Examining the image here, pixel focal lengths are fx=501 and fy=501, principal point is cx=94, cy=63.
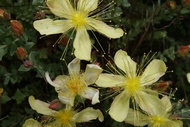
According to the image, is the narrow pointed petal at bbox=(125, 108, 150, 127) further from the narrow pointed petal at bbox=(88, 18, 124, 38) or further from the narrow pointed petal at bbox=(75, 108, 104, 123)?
the narrow pointed petal at bbox=(88, 18, 124, 38)

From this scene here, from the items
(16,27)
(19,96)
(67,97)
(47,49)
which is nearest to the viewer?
(67,97)

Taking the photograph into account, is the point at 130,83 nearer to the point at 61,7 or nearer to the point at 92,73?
the point at 92,73

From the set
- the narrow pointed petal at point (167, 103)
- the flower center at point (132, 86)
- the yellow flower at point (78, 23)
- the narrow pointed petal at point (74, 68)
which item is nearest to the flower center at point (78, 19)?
the yellow flower at point (78, 23)

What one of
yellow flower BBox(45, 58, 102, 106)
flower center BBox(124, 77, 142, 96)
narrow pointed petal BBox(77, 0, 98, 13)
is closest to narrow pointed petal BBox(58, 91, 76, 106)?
yellow flower BBox(45, 58, 102, 106)

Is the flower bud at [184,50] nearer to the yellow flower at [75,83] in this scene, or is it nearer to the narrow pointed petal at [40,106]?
the yellow flower at [75,83]

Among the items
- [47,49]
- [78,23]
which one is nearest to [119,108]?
[78,23]

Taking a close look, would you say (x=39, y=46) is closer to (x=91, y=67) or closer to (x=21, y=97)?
(x=21, y=97)
